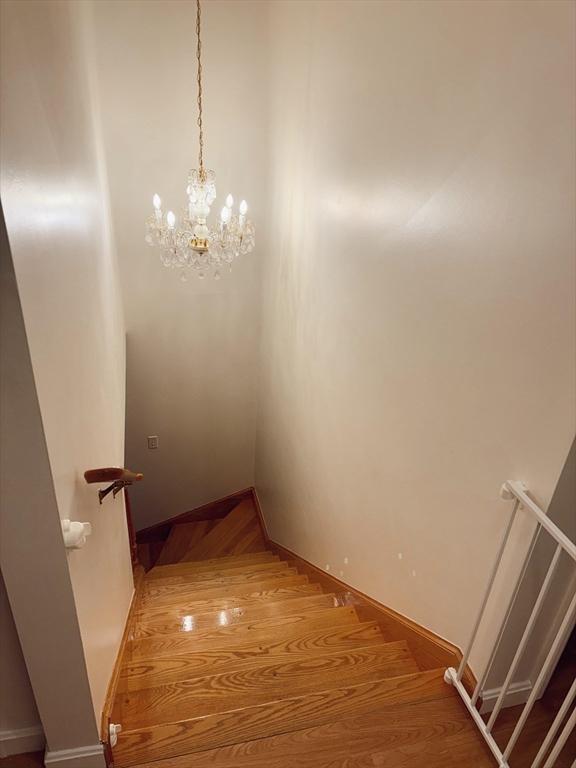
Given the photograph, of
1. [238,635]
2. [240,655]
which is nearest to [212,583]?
[238,635]

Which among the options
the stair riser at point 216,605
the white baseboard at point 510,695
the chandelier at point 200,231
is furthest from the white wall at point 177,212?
the white baseboard at point 510,695

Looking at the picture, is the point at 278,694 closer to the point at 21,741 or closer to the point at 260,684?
the point at 260,684

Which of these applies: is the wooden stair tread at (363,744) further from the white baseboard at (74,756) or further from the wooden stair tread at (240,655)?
the wooden stair tread at (240,655)

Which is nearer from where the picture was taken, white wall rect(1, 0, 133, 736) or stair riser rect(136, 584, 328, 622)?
white wall rect(1, 0, 133, 736)

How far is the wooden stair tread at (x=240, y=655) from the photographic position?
6.17 feet

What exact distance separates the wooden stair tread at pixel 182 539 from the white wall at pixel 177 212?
0.24 m

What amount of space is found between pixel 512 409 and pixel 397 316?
693mm

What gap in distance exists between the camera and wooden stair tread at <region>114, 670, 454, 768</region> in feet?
5.17

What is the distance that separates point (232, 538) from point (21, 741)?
11.9ft

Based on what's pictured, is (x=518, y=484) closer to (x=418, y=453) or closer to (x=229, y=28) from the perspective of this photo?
(x=418, y=453)

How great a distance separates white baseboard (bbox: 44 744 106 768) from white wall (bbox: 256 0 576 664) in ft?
4.24

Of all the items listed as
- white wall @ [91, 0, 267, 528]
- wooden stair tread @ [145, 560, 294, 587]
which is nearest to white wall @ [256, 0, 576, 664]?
wooden stair tread @ [145, 560, 294, 587]

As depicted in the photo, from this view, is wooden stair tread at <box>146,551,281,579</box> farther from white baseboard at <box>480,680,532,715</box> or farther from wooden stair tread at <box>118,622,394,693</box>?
white baseboard at <box>480,680,532,715</box>

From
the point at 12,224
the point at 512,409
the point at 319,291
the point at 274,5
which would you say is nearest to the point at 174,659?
the point at 512,409
